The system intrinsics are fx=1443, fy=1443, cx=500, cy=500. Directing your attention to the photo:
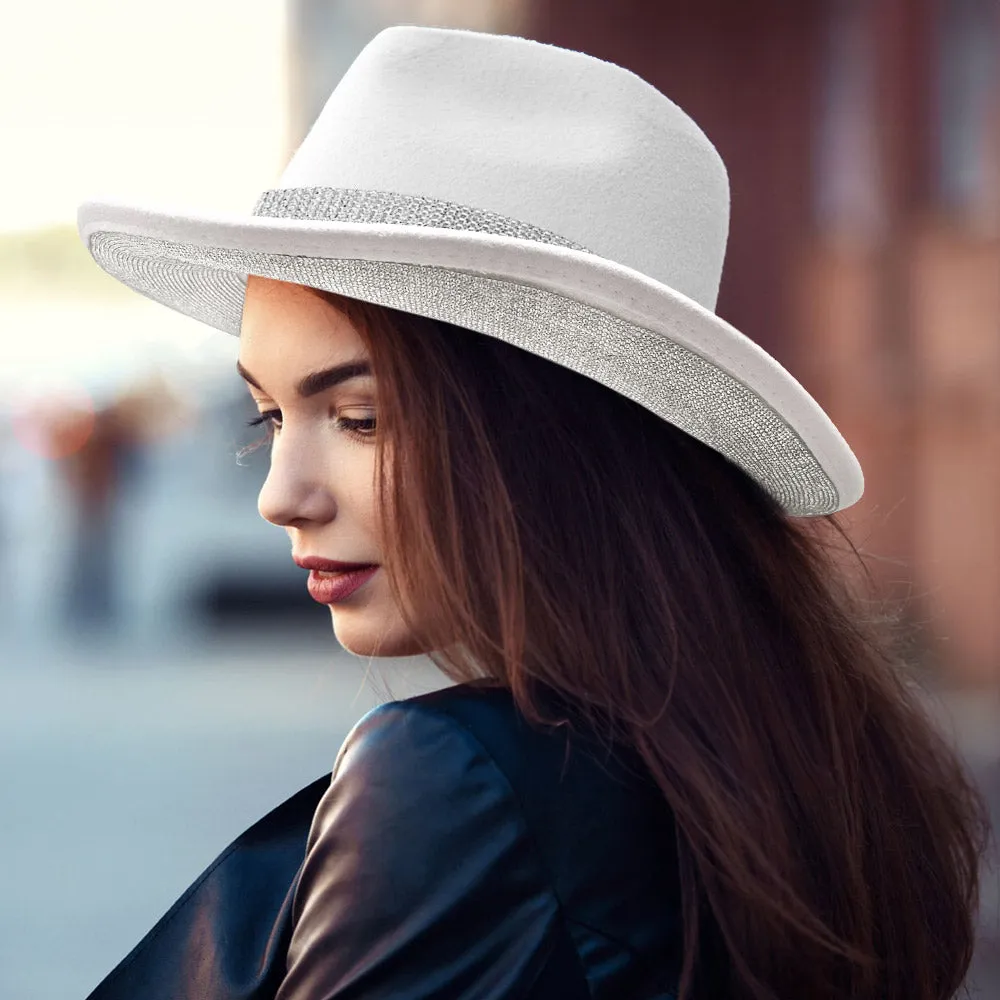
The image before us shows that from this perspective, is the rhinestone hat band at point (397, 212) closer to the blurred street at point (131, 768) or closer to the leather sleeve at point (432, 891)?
the leather sleeve at point (432, 891)

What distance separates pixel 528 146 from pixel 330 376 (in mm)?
279

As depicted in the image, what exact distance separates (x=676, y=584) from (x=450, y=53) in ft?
1.78

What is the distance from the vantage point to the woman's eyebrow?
125 centimetres

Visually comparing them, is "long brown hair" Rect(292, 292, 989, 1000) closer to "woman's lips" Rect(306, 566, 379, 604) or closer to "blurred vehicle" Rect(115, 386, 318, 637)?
"woman's lips" Rect(306, 566, 379, 604)

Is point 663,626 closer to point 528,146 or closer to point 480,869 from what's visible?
point 480,869

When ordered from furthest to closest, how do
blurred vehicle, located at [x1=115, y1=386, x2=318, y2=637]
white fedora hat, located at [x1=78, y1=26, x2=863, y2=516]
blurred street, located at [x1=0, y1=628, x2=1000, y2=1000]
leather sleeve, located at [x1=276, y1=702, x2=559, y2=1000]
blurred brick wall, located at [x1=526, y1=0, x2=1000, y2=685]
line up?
1. blurred vehicle, located at [x1=115, y1=386, x2=318, y2=637]
2. blurred brick wall, located at [x1=526, y1=0, x2=1000, y2=685]
3. blurred street, located at [x1=0, y1=628, x2=1000, y2=1000]
4. white fedora hat, located at [x1=78, y1=26, x2=863, y2=516]
5. leather sleeve, located at [x1=276, y1=702, x2=559, y2=1000]

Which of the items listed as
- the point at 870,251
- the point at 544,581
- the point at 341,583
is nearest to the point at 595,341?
the point at 544,581

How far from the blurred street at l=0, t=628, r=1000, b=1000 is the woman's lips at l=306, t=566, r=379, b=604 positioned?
549 mm

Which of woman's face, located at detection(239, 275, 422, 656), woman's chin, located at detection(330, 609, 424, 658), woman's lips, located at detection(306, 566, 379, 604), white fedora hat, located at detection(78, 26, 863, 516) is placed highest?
white fedora hat, located at detection(78, 26, 863, 516)

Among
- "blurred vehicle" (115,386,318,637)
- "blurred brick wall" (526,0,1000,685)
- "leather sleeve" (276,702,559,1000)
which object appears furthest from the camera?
"blurred vehicle" (115,386,318,637)

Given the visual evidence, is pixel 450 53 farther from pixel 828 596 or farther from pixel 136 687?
pixel 136 687

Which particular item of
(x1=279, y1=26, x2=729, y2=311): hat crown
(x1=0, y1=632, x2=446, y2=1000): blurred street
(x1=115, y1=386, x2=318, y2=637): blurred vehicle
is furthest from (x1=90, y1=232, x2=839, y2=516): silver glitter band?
(x1=115, y1=386, x2=318, y2=637): blurred vehicle

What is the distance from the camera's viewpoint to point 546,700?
1128 mm

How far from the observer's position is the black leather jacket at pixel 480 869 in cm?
103
